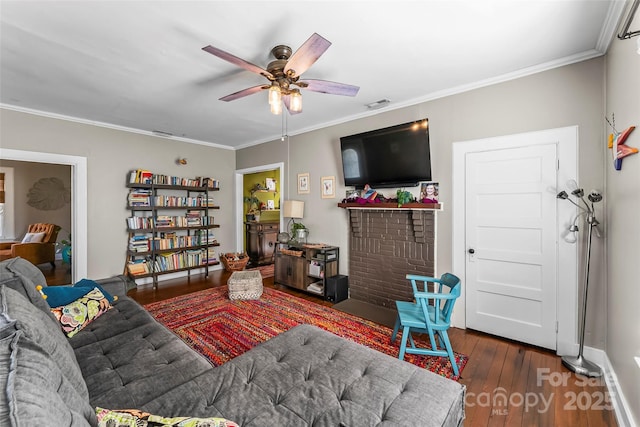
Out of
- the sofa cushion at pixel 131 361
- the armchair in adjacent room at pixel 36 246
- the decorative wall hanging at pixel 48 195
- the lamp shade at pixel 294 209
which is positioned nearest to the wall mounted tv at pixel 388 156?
the lamp shade at pixel 294 209

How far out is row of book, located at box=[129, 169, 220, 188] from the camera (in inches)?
172

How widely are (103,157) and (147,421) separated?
4.58 metres

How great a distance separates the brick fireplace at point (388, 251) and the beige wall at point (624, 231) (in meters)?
1.37

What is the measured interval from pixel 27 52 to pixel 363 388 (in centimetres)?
343

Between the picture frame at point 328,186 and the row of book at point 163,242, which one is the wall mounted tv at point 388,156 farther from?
the row of book at point 163,242

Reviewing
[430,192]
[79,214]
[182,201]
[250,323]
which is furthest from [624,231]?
[79,214]

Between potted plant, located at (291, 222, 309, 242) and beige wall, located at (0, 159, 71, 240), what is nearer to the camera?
potted plant, located at (291, 222, 309, 242)

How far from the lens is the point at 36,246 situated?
5.19 m

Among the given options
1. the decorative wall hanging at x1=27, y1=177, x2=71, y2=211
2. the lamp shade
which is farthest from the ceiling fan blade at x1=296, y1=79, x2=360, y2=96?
the decorative wall hanging at x1=27, y1=177, x2=71, y2=211

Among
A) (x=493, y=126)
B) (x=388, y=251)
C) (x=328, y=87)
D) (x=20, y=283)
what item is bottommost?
→ (x=388, y=251)

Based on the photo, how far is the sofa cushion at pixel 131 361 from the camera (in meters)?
1.27

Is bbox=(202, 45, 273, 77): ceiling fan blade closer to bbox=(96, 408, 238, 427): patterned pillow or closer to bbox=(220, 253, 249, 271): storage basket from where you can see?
bbox=(96, 408, 238, 427): patterned pillow

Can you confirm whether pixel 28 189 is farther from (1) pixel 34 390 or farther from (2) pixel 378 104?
(1) pixel 34 390

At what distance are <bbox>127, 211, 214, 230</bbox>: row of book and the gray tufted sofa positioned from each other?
287 cm
